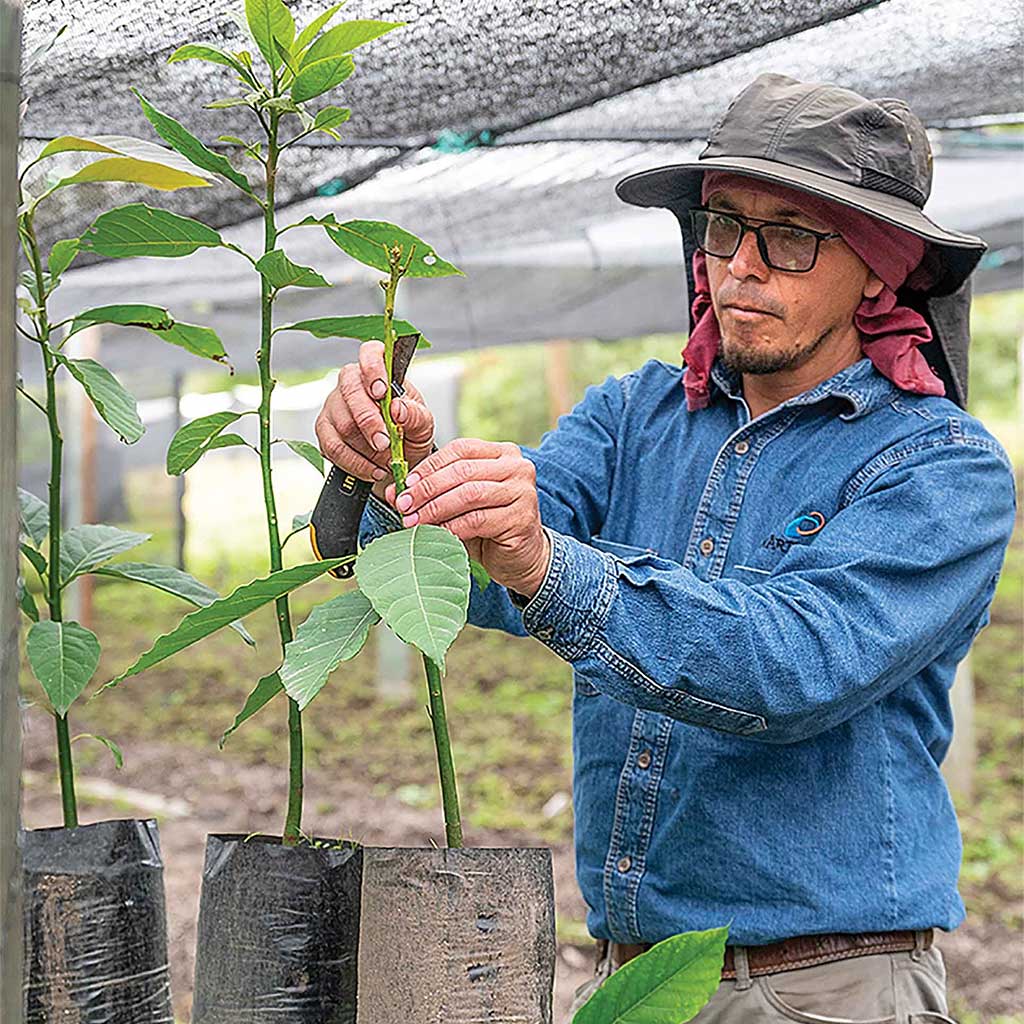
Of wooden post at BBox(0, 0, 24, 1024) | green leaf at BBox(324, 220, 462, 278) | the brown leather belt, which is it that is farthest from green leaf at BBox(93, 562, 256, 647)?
the brown leather belt

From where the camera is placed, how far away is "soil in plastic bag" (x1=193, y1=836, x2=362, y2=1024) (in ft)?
3.49

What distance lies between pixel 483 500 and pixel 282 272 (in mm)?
259

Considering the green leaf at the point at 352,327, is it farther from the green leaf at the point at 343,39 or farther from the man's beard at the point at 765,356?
the man's beard at the point at 765,356

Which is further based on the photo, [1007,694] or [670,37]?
[1007,694]

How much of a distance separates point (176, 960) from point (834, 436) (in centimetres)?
320

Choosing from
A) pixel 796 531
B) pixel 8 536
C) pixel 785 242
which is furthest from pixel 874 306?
pixel 8 536

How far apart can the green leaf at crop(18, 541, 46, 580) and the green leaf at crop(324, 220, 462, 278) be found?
0.37 metres

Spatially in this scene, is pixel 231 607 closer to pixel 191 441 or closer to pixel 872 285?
pixel 191 441

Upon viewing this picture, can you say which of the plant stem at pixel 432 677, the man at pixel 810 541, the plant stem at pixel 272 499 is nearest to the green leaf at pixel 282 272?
the plant stem at pixel 272 499

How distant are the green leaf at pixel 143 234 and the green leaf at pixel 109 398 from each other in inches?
4.0

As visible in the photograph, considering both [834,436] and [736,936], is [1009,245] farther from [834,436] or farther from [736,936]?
[736,936]

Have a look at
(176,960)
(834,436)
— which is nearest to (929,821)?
(834,436)

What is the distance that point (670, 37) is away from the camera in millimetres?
1461

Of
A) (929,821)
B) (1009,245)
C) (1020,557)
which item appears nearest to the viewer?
(929,821)
